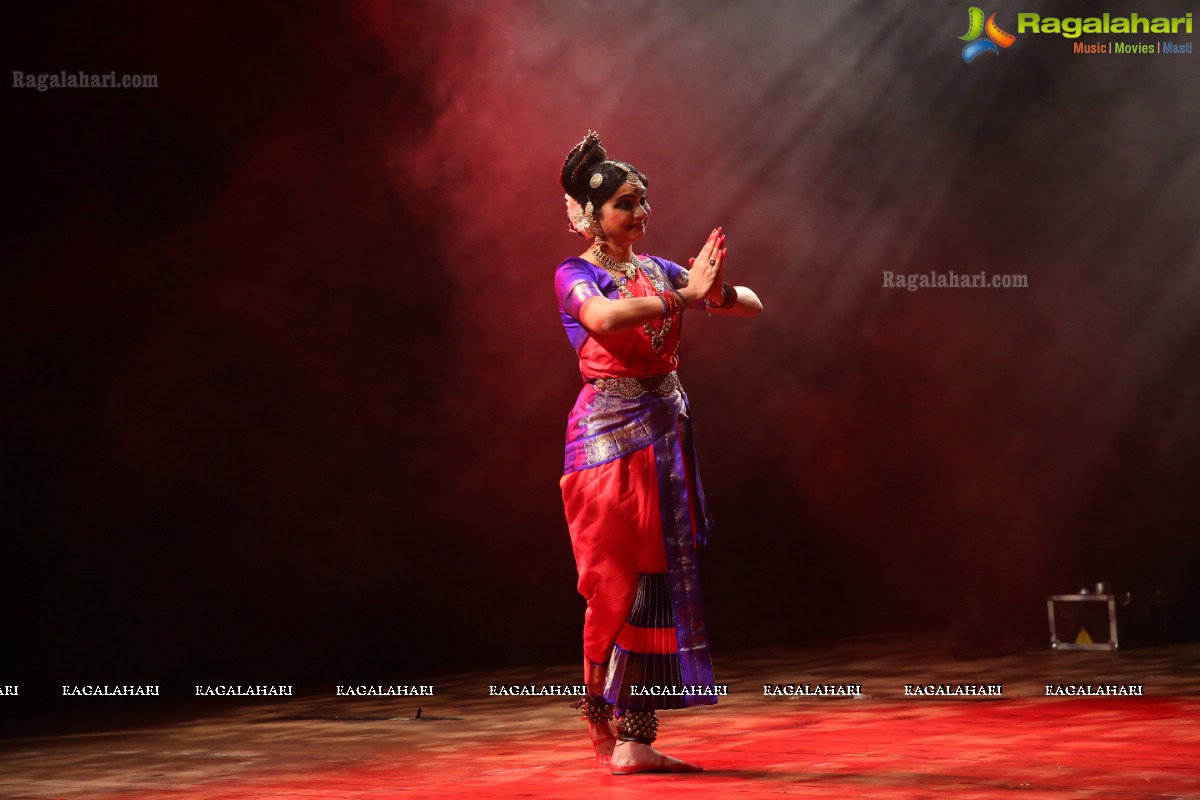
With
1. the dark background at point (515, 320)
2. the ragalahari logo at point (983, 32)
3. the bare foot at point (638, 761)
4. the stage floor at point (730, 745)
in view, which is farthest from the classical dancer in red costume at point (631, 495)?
the ragalahari logo at point (983, 32)

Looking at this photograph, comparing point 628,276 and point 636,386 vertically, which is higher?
point 628,276

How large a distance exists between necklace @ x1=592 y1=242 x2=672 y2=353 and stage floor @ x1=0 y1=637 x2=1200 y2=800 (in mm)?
960

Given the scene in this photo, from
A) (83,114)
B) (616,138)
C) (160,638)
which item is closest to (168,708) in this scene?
(160,638)

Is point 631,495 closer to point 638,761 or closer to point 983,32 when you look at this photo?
point 638,761

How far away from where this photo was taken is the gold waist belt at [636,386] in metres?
3.04

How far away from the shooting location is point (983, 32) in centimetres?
611

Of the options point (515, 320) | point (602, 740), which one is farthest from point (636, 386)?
point (515, 320)

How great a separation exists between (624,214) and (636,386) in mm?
399

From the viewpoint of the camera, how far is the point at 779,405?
6.66 meters

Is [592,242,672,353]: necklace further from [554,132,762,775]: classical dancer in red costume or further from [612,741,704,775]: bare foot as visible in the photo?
[612,741,704,775]: bare foot

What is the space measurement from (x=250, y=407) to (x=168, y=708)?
4.34 feet

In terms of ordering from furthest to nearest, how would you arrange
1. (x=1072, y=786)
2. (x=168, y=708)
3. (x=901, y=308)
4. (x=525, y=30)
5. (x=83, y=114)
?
(x=901, y=308), (x=525, y=30), (x=83, y=114), (x=168, y=708), (x=1072, y=786)

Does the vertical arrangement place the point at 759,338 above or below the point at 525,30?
below

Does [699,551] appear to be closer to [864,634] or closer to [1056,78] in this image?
[864,634]
